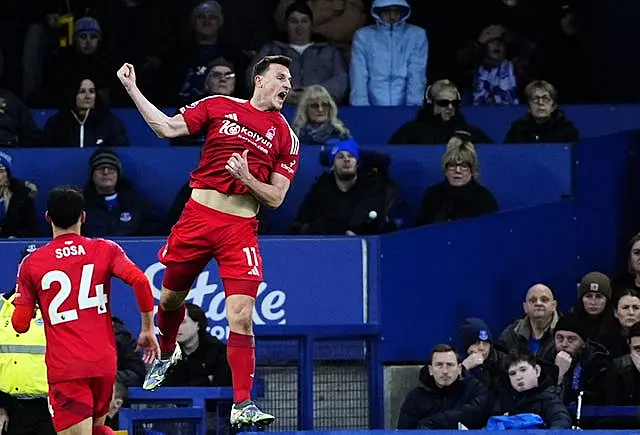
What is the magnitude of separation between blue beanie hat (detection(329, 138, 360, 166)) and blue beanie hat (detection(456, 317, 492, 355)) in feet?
5.60

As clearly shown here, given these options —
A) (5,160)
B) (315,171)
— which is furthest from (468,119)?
(5,160)

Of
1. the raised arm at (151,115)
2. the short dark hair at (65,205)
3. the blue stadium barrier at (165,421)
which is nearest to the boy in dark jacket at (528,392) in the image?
the blue stadium barrier at (165,421)

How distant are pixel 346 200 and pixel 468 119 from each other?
2049mm

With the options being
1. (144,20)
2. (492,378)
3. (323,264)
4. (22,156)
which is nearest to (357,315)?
(323,264)

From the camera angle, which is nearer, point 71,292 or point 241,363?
point 71,292

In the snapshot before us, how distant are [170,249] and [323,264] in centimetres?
345

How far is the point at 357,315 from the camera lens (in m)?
14.8

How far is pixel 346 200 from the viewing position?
1541 cm

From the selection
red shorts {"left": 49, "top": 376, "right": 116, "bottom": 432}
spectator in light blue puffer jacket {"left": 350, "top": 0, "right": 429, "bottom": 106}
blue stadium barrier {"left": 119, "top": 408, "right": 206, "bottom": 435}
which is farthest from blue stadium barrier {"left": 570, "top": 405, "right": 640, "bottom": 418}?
spectator in light blue puffer jacket {"left": 350, "top": 0, "right": 429, "bottom": 106}

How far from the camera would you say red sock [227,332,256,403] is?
37.0 ft

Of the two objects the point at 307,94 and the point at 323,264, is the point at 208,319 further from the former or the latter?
the point at 307,94

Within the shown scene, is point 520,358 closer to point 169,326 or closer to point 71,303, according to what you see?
point 169,326

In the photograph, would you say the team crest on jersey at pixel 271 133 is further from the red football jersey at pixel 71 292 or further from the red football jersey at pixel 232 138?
the red football jersey at pixel 71 292

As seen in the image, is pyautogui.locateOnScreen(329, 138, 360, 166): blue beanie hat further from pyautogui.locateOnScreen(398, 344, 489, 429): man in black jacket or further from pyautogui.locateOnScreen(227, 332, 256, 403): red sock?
pyautogui.locateOnScreen(227, 332, 256, 403): red sock
